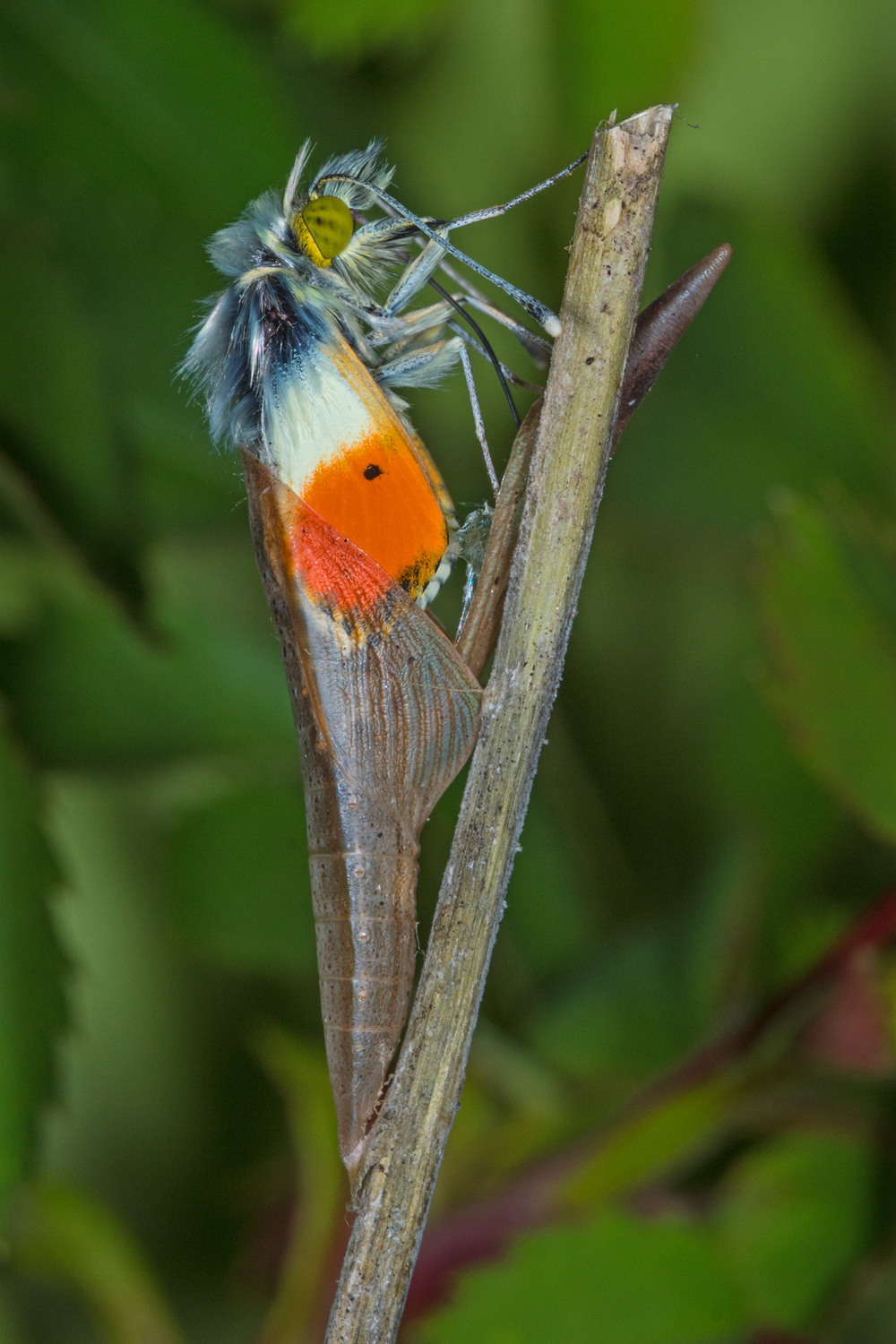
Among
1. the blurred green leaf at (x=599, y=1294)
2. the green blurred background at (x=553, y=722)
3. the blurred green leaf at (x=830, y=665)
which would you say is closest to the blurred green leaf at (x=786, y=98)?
the green blurred background at (x=553, y=722)

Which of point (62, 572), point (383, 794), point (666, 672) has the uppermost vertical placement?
point (62, 572)

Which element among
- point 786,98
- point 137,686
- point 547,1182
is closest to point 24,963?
point 137,686

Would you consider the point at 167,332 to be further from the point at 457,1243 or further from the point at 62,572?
the point at 457,1243

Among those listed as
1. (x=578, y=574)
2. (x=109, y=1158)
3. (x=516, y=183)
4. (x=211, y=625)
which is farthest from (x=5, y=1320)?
(x=516, y=183)

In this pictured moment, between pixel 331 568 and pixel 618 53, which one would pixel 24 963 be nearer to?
pixel 331 568

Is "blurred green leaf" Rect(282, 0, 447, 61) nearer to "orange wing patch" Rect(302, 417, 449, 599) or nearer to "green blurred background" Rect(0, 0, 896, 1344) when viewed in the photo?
"green blurred background" Rect(0, 0, 896, 1344)

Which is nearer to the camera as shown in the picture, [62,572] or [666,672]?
[62,572]

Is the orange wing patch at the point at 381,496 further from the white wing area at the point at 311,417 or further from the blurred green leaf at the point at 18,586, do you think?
the blurred green leaf at the point at 18,586

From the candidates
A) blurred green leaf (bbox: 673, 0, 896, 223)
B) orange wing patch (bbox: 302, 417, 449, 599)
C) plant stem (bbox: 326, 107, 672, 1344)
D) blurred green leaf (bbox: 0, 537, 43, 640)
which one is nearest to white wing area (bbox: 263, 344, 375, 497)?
orange wing patch (bbox: 302, 417, 449, 599)
